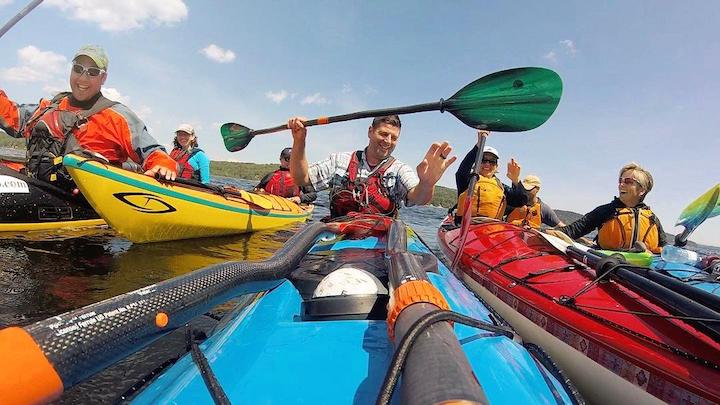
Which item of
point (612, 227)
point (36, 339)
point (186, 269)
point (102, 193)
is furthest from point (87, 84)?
point (612, 227)

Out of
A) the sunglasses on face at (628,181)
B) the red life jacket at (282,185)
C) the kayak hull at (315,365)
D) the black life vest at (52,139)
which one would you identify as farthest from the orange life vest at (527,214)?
the black life vest at (52,139)

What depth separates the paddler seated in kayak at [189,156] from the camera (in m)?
8.40

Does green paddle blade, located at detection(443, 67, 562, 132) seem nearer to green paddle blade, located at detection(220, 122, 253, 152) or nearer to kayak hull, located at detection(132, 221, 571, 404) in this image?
kayak hull, located at detection(132, 221, 571, 404)

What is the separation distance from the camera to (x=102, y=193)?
4500mm

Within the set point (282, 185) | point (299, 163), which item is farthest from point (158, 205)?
point (282, 185)

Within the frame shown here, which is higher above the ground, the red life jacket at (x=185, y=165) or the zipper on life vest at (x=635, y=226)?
A: the red life jacket at (x=185, y=165)

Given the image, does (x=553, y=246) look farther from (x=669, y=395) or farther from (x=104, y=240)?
(x=104, y=240)

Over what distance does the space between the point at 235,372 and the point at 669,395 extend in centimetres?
216

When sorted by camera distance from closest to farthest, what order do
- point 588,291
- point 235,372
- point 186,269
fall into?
point 235,372 → point 588,291 → point 186,269

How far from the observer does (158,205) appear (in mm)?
5066

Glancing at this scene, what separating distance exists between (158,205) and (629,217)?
628 cm

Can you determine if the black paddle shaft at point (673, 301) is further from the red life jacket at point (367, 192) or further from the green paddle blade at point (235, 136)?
the green paddle blade at point (235, 136)

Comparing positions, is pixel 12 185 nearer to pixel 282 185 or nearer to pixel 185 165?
pixel 185 165

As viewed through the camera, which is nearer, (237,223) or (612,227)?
(612,227)
